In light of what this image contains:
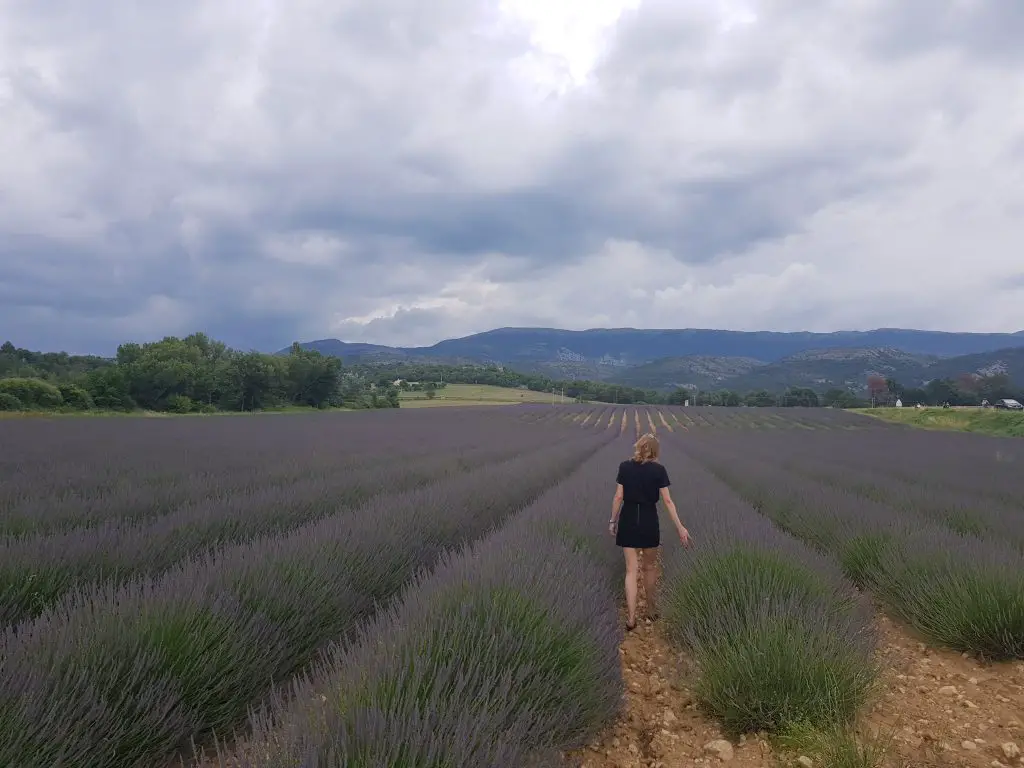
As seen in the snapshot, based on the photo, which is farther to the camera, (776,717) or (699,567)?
(699,567)

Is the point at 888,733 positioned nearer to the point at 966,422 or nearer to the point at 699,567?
the point at 699,567

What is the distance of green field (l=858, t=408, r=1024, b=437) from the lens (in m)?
31.5

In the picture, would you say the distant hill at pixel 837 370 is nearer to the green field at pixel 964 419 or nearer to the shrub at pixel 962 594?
the green field at pixel 964 419

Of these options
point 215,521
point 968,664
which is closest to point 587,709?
point 968,664


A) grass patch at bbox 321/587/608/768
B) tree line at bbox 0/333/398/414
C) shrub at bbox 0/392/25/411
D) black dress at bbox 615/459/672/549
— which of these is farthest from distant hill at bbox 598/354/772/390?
grass patch at bbox 321/587/608/768

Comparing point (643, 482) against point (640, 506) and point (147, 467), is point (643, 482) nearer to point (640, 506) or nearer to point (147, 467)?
point (640, 506)

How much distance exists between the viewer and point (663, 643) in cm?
397

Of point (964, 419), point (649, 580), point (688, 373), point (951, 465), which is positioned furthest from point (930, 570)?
point (688, 373)

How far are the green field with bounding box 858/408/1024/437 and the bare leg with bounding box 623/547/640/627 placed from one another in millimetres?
35449

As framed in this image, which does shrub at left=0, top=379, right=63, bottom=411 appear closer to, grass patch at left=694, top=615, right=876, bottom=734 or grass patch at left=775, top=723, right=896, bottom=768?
grass patch at left=694, top=615, right=876, bottom=734

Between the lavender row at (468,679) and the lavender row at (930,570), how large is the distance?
2377 millimetres

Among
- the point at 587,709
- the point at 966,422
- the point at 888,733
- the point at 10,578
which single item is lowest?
the point at 966,422

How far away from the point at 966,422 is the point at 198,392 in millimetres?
58945

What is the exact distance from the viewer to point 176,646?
247 cm
